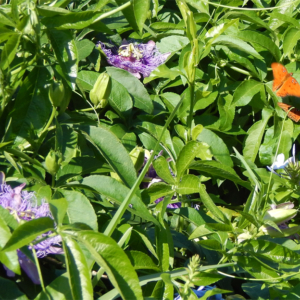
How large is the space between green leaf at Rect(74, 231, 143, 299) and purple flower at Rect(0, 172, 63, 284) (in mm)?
99

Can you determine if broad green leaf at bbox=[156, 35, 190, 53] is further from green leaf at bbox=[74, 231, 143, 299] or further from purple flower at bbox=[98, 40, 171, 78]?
green leaf at bbox=[74, 231, 143, 299]

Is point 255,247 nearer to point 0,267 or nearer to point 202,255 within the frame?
point 202,255

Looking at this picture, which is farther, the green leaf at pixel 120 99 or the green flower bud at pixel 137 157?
the green leaf at pixel 120 99

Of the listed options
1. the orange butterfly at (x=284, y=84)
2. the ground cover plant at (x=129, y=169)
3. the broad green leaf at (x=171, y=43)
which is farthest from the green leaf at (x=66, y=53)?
the orange butterfly at (x=284, y=84)

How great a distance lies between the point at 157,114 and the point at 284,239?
44 centimetres

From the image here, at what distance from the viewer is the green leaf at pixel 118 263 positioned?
0.51 meters

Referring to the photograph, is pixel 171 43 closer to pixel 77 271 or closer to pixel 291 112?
pixel 291 112

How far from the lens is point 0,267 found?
0.68 meters

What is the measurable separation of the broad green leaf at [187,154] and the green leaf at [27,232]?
298mm

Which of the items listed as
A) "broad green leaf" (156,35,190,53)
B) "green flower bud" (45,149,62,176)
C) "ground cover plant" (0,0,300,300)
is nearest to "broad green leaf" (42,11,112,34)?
"ground cover plant" (0,0,300,300)

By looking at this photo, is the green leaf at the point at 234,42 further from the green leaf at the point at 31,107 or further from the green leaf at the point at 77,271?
the green leaf at the point at 77,271

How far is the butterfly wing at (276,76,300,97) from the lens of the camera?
1.04m

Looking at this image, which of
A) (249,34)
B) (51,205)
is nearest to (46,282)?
(51,205)

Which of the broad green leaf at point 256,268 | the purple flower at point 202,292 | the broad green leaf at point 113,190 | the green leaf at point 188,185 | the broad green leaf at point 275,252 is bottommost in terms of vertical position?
the purple flower at point 202,292
